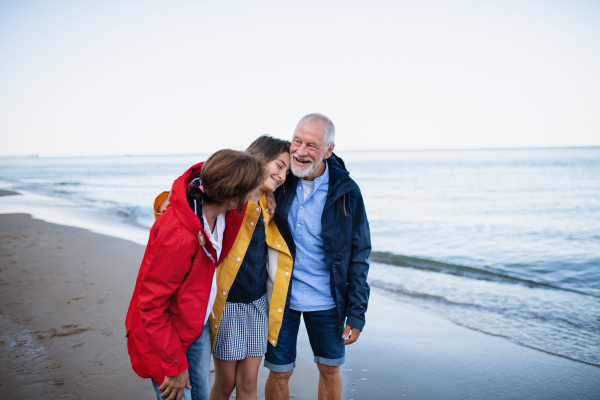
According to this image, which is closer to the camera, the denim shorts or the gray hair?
the denim shorts

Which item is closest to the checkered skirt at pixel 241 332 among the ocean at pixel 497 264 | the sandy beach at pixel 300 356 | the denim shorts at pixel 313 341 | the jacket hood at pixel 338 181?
the denim shorts at pixel 313 341

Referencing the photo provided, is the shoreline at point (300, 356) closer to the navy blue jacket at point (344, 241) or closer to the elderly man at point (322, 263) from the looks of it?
the elderly man at point (322, 263)

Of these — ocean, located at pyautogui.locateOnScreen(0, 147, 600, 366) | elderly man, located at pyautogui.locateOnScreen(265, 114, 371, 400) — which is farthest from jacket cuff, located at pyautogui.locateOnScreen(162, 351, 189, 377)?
ocean, located at pyautogui.locateOnScreen(0, 147, 600, 366)

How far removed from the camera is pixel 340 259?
2715 mm

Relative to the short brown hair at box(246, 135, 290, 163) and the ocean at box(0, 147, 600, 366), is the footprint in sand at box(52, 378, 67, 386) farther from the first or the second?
the ocean at box(0, 147, 600, 366)

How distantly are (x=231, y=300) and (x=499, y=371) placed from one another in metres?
3.23

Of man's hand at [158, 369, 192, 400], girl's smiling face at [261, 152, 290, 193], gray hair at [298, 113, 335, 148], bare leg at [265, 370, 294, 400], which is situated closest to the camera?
man's hand at [158, 369, 192, 400]

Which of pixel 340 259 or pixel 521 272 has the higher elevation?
pixel 340 259

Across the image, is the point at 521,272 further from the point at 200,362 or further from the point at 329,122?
the point at 200,362

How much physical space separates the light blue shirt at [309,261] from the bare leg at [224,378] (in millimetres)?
571

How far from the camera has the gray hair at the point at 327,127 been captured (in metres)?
2.89

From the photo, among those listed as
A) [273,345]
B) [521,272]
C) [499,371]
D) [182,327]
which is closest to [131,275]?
[273,345]

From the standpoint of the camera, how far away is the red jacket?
1.78m

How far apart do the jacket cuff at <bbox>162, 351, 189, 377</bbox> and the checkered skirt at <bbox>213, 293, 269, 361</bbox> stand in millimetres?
493
